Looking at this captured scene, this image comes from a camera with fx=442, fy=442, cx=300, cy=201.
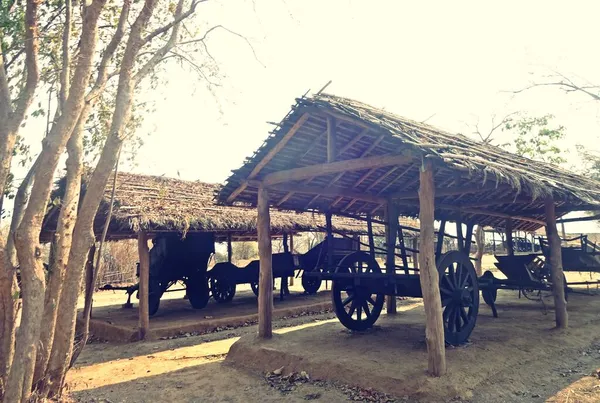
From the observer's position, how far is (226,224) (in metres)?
10.9

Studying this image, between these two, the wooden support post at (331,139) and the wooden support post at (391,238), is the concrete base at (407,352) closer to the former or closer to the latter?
the wooden support post at (391,238)

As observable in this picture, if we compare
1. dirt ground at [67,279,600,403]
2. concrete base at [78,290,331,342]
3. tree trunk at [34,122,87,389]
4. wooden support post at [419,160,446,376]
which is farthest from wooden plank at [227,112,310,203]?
concrete base at [78,290,331,342]

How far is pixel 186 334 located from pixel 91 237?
17.4 ft

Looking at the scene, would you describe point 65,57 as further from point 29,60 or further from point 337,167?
point 337,167

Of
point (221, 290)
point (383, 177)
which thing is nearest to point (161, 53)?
point (383, 177)

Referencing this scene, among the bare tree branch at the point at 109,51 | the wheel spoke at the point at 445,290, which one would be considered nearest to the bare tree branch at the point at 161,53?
the bare tree branch at the point at 109,51

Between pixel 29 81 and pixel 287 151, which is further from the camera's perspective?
pixel 287 151

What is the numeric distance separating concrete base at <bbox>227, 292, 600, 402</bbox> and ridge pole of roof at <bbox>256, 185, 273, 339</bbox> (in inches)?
10.4

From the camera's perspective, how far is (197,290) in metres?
12.5

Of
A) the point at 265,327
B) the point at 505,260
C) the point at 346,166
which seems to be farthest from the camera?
the point at 505,260

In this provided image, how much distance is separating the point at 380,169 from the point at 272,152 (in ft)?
6.13

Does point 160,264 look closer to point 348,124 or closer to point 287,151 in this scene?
point 287,151

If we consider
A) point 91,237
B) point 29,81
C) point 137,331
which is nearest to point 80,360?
point 137,331

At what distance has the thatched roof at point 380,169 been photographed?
18.2 feet
